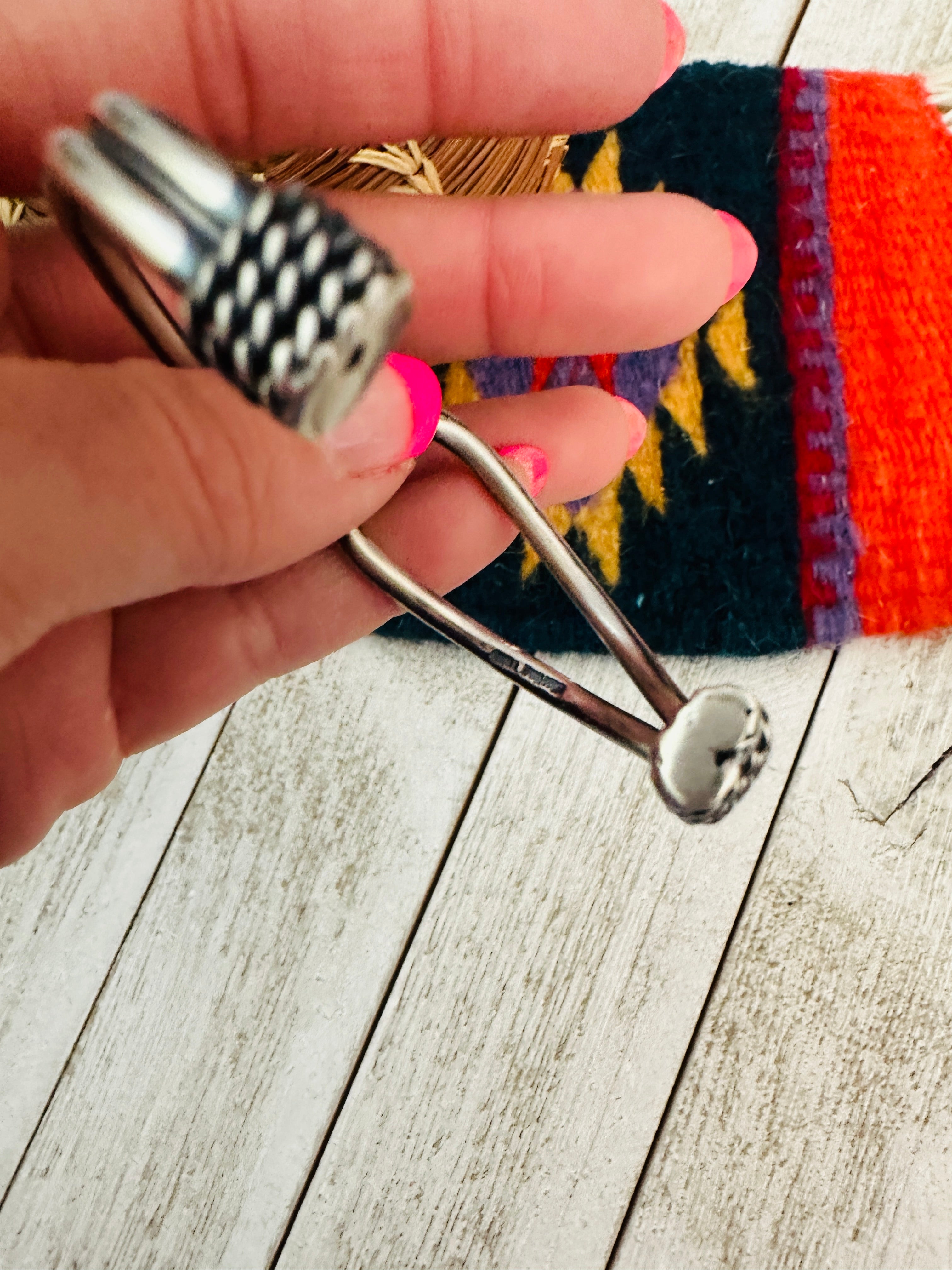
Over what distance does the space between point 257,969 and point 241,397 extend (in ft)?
0.98

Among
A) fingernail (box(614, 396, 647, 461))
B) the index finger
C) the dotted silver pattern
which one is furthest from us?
fingernail (box(614, 396, 647, 461))

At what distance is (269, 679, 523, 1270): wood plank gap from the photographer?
0.42m

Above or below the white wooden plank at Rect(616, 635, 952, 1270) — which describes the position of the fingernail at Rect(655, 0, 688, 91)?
above

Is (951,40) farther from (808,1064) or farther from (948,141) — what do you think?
(808,1064)

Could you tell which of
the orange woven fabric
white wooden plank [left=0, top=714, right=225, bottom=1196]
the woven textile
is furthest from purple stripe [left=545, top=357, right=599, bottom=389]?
white wooden plank [left=0, top=714, right=225, bottom=1196]

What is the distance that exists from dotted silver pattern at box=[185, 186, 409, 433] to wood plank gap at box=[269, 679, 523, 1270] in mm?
297

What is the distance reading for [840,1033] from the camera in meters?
0.41

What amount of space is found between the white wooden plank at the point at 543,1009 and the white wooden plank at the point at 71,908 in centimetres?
13

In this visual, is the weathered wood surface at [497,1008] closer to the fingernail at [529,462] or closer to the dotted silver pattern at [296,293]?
the fingernail at [529,462]

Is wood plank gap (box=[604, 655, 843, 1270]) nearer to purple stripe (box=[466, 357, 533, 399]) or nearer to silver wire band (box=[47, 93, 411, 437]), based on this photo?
purple stripe (box=[466, 357, 533, 399])

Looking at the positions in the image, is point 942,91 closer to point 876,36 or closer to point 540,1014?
point 876,36

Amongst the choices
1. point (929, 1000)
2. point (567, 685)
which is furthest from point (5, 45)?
point (929, 1000)

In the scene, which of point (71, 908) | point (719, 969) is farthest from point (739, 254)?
point (71, 908)

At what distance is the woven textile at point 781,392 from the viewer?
430mm
